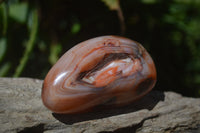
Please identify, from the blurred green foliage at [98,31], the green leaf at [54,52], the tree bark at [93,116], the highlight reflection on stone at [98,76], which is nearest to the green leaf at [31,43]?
the blurred green foliage at [98,31]

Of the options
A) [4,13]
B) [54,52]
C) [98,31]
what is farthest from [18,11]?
[98,31]

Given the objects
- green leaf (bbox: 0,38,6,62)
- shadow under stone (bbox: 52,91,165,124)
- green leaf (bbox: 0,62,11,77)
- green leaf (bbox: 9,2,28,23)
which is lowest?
green leaf (bbox: 0,62,11,77)

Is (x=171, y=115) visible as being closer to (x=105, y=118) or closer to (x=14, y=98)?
(x=105, y=118)

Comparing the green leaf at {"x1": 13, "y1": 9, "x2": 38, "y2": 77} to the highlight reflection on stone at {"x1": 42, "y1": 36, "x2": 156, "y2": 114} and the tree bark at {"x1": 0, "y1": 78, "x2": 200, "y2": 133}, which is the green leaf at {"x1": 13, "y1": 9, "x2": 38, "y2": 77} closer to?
the tree bark at {"x1": 0, "y1": 78, "x2": 200, "y2": 133}

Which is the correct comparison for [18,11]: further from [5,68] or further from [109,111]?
[109,111]

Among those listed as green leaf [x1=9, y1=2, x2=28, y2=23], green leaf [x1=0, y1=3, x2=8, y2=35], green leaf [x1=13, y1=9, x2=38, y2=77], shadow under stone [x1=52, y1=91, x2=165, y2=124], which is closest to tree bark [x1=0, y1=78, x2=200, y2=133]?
shadow under stone [x1=52, y1=91, x2=165, y2=124]

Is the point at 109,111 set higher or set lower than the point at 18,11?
→ lower

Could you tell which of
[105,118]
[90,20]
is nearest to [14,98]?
[105,118]
